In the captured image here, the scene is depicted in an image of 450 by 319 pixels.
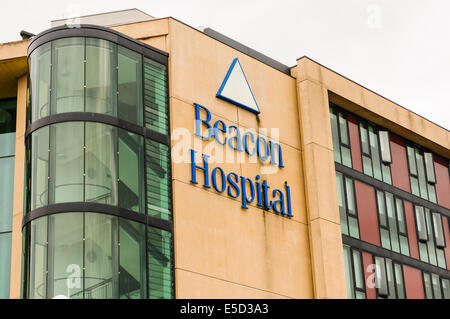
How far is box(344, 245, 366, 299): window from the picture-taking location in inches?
1443

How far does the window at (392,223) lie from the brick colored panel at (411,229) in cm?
21

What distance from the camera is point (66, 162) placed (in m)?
29.8

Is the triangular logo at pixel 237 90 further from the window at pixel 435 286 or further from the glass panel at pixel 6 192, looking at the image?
the window at pixel 435 286

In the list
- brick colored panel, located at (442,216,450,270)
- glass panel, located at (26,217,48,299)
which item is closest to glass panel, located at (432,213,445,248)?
brick colored panel, located at (442,216,450,270)

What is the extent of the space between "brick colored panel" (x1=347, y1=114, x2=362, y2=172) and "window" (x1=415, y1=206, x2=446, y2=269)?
3.95m

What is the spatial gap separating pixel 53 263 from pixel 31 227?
1.71 m

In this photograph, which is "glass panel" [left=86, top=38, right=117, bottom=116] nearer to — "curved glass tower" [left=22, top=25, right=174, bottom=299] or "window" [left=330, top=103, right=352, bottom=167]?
"curved glass tower" [left=22, top=25, right=174, bottom=299]

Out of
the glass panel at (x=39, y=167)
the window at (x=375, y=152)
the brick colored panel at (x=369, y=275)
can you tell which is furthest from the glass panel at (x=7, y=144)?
the window at (x=375, y=152)

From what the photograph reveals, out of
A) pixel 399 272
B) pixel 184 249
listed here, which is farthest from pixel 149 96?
pixel 399 272

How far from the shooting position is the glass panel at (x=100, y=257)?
92.3 ft

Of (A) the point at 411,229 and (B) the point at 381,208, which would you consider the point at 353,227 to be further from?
(A) the point at 411,229

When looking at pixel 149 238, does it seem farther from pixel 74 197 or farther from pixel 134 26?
pixel 134 26

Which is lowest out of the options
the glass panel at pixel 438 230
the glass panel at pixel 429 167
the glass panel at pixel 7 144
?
the glass panel at pixel 438 230

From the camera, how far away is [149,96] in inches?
1273
